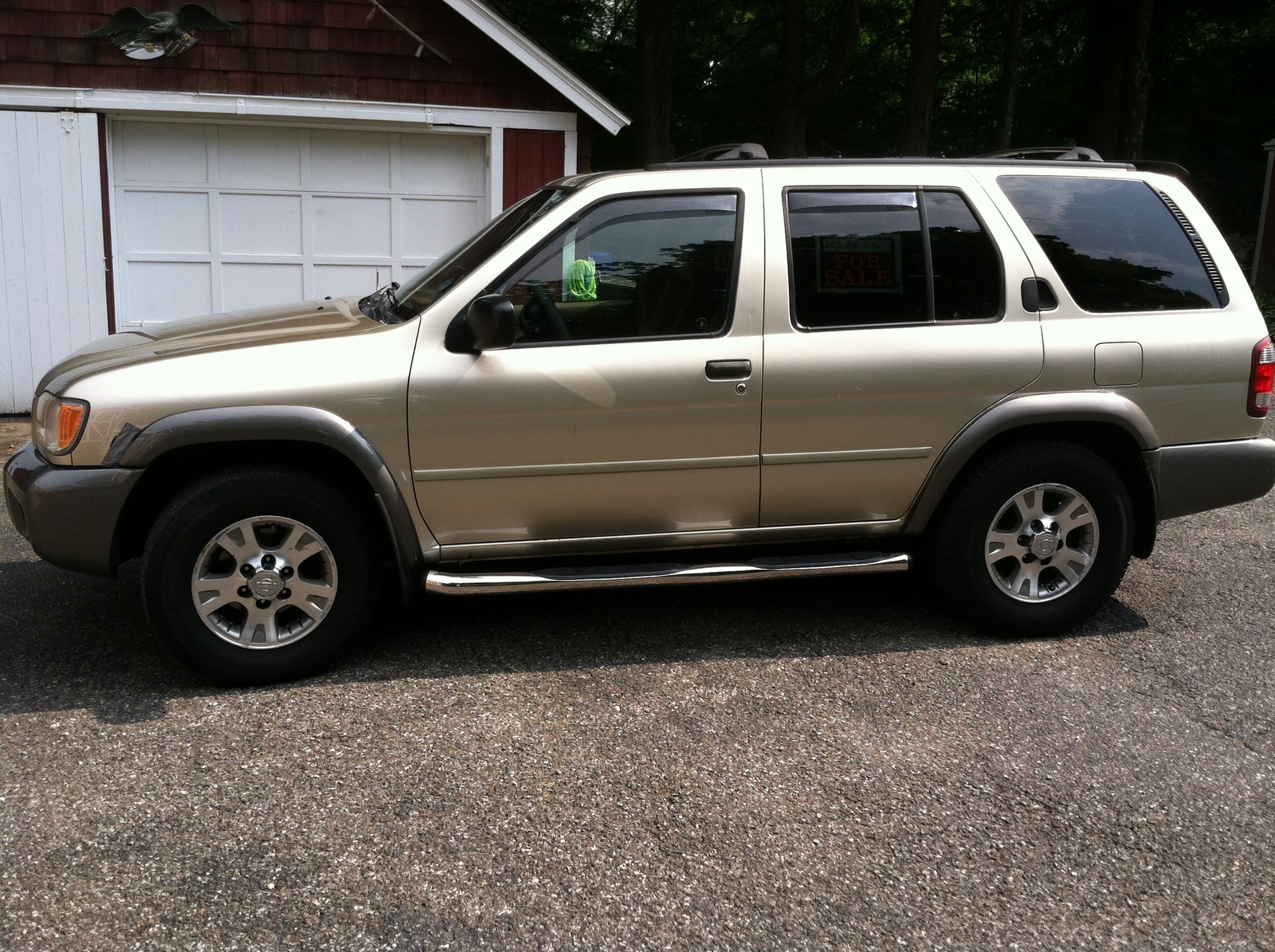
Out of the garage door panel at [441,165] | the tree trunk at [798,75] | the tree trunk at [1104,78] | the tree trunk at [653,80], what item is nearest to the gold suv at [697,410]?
the garage door panel at [441,165]

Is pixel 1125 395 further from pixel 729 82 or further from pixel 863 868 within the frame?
pixel 729 82

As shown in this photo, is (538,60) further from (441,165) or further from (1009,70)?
(1009,70)

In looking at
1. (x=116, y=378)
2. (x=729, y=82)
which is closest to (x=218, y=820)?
(x=116, y=378)

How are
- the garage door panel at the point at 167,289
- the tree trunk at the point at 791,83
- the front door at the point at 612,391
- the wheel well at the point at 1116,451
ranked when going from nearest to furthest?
the front door at the point at 612,391, the wheel well at the point at 1116,451, the garage door panel at the point at 167,289, the tree trunk at the point at 791,83

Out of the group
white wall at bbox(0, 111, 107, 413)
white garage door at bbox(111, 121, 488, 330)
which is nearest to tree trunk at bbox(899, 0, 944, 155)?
white garage door at bbox(111, 121, 488, 330)

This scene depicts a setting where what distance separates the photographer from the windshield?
452 centimetres

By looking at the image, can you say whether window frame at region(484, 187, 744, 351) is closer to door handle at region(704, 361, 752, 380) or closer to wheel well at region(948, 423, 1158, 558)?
door handle at region(704, 361, 752, 380)

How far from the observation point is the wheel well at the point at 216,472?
4219 mm

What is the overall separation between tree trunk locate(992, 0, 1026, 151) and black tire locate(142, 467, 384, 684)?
16.0 metres

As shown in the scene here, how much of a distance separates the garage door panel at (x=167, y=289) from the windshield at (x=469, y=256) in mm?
5824

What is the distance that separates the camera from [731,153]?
5.02m

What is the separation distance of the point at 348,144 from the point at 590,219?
21.4 feet

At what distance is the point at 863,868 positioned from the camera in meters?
3.15

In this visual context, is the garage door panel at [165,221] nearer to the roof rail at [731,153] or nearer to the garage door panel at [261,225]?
the garage door panel at [261,225]
